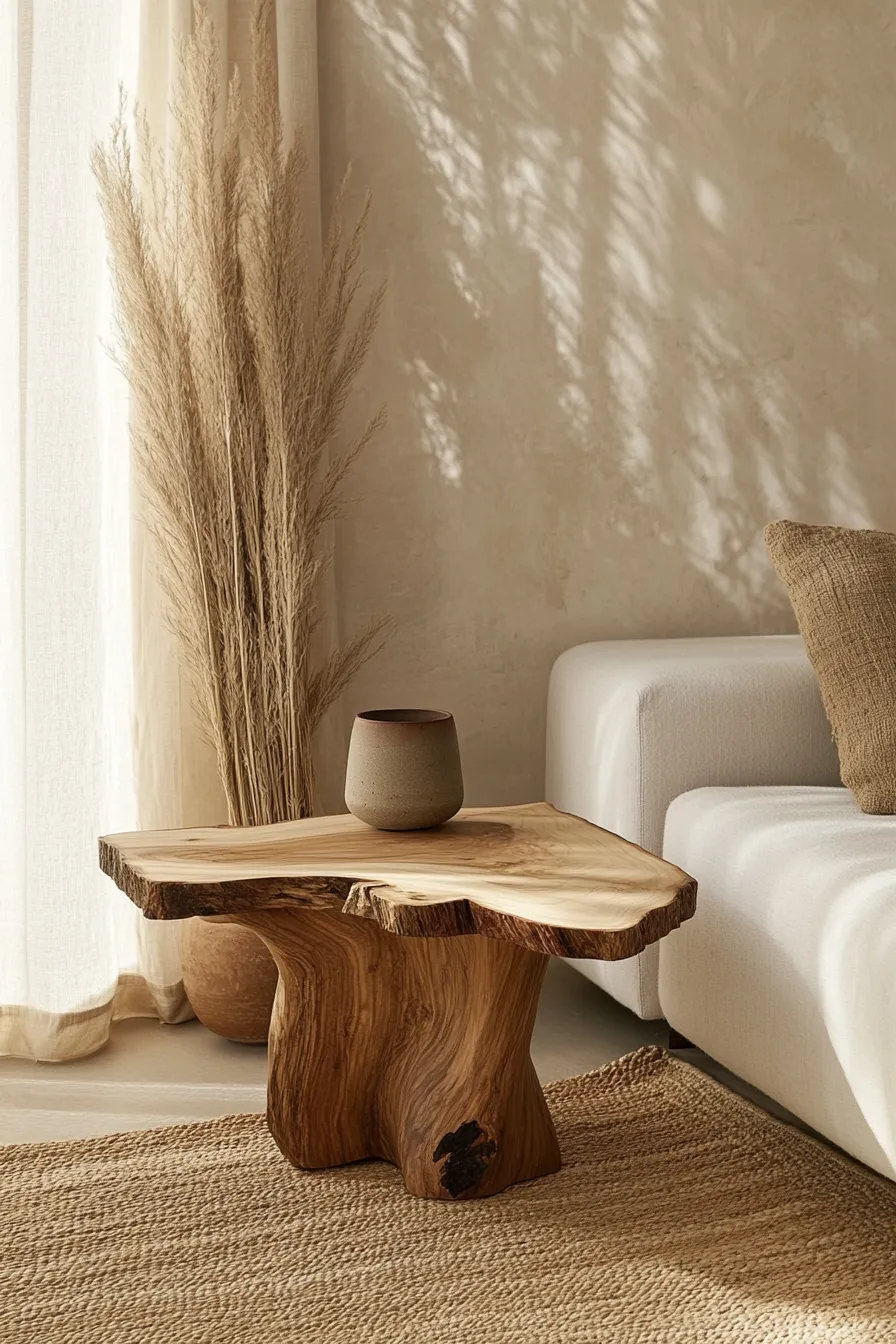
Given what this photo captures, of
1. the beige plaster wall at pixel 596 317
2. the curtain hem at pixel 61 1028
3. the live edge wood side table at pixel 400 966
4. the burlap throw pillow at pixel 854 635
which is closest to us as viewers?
the live edge wood side table at pixel 400 966

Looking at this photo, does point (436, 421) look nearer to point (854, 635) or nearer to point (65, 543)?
point (65, 543)

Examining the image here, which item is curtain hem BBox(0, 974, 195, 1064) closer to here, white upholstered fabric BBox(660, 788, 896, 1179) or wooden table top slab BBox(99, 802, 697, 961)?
wooden table top slab BBox(99, 802, 697, 961)

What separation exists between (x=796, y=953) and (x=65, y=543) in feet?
4.49

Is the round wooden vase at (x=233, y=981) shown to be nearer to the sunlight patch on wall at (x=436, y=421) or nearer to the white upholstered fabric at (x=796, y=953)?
the white upholstered fabric at (x=796, y=953)

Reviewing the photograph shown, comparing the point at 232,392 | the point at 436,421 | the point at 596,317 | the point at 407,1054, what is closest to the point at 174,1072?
the point at 407,1054

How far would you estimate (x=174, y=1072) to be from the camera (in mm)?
2207

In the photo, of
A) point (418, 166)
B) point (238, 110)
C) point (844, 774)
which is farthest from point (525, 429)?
point (844, 774)

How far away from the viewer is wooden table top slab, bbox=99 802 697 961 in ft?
4.62

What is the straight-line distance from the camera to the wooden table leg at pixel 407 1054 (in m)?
1.69

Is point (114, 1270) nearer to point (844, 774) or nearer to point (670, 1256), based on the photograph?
point (670, 1256)

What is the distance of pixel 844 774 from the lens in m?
2.02

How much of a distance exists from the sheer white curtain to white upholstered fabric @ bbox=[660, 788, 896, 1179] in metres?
0.96

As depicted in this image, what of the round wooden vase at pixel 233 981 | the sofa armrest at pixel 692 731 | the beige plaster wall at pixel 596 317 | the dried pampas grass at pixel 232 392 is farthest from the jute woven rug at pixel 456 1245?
the beige plaster wall at pixel 596 317

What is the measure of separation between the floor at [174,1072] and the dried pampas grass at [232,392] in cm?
41
